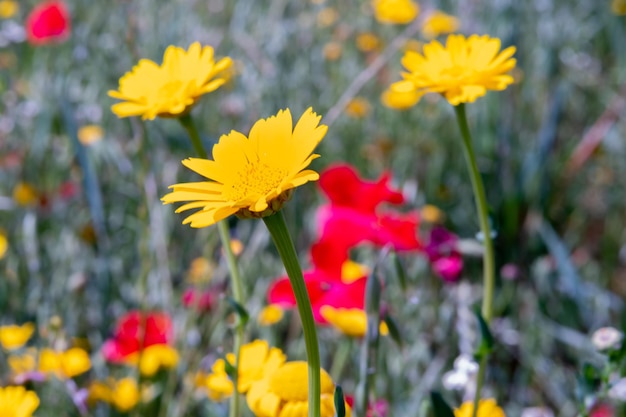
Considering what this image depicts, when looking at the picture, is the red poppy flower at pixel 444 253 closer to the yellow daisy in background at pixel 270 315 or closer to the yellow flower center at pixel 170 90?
the yellow daisy in background at pixel 270 315

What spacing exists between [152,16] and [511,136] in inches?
53.4

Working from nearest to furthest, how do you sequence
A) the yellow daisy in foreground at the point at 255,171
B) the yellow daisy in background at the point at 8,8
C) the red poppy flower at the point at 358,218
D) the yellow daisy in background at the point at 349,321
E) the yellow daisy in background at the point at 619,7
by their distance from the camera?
1. the yellow daisy in foreground at the point at 255,171
2. the yellow daisy in background at the point at 349,321
3. the red poppy flower at the point at 358,218
4. the yellow daisy in background at the point at 619,7
5. the yellow daisy in background at the point at 8,8

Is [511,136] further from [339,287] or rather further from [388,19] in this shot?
[339,287]

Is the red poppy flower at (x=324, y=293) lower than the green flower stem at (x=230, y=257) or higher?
lower

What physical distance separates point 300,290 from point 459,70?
0.98 ft

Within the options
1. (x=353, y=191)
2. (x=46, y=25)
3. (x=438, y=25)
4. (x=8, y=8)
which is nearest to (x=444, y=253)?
(x=353, y=191)

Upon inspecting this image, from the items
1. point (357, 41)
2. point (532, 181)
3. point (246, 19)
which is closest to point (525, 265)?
point (532, 181)

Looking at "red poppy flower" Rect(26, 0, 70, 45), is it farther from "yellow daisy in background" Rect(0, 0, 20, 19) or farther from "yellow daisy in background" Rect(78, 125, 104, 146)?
"yellow daisy in background" Rect(0, 0, 20, 19)

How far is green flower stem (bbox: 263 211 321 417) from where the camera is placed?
45 cm

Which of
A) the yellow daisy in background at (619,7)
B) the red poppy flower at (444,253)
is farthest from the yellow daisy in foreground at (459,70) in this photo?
the yellow daisy in background at (619,7)

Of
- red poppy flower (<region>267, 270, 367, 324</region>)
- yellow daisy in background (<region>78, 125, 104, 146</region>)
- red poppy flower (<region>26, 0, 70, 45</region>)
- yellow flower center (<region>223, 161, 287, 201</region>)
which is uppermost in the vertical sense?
red poppy flower (<region>26, 0, 70, 45</region>)

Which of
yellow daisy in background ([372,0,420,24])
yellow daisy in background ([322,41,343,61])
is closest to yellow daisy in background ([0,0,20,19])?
yellow daisy in background ([322,41,343,61])

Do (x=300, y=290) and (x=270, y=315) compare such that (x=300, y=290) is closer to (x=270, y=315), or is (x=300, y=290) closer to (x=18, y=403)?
(x=18, y=403)

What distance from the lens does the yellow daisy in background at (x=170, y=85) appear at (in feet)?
2.04
